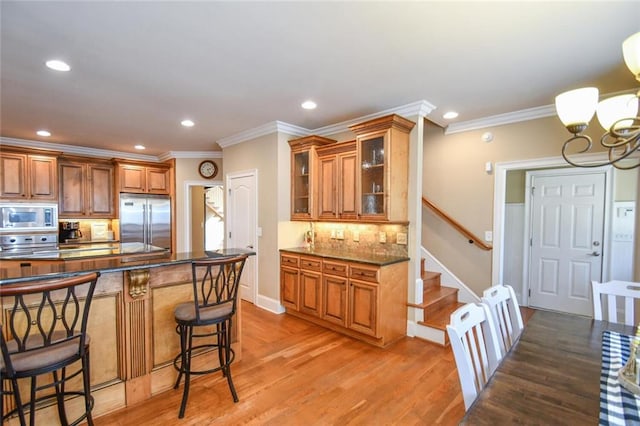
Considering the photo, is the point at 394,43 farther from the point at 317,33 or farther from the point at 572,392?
the point at 572,392

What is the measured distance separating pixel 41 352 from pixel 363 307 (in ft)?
8.47

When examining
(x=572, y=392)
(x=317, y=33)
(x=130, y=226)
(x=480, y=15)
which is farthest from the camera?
(x=130, y=226)

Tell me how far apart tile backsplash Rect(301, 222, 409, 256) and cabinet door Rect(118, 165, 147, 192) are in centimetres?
362

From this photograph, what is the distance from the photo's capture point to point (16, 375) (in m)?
1.50

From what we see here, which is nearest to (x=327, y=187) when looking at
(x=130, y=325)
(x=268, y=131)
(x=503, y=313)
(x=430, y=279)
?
(x=268, y=131)

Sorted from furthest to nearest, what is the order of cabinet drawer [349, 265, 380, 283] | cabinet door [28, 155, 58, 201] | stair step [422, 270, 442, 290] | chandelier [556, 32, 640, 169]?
cabinet door [28, 155, 58, 201] < stair step [422, 270, 442, 290] < cabinet drawer [349, 265, 380, 283] < chandelier [556, 32, 640, 169]

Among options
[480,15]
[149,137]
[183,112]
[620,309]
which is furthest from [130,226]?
[620,309]

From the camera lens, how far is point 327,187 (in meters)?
4.04

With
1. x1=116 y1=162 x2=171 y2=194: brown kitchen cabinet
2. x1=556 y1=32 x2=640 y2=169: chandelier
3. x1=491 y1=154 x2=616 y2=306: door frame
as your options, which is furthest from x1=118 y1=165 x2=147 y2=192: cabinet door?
x1=556 y1=32 x2=640 y2=169: chandelier

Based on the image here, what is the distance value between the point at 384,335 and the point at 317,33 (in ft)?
9.37

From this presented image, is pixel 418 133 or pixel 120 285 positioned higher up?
pixel 418 133

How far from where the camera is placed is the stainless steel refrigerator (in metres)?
5.70

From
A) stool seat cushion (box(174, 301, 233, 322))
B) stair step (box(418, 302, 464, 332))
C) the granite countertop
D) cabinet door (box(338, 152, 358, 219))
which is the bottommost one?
stair step (box(418, 302, 464, 332))

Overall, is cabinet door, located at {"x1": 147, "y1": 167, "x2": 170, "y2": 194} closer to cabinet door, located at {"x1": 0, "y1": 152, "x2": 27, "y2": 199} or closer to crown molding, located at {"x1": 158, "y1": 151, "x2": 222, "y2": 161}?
crown molding, located at {"x1": 158, "y1": 151, "x2": 222, "y2": 161}
